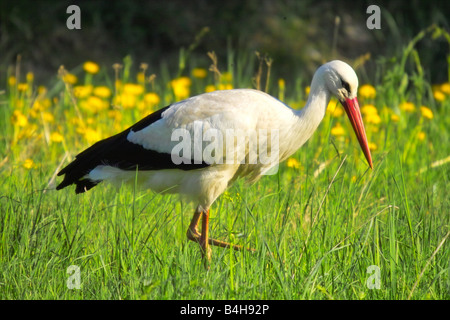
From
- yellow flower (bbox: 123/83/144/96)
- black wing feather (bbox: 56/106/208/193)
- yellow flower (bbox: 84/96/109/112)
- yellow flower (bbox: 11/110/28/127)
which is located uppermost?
yellow flower (bbox: 123/83/144/96)

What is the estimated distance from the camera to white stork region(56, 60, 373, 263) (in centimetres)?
359

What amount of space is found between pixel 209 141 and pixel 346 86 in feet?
2.23

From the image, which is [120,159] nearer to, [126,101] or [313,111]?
[313,111]

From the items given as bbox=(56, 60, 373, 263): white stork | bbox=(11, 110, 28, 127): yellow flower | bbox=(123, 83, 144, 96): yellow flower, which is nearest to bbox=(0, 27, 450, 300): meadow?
bbox=(11, 110, 28, 127): yellow flower

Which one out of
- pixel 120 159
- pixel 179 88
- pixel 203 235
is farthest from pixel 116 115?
pixel 203 235

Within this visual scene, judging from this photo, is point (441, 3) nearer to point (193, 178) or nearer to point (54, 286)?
point (193, 178)

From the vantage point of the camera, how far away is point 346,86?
12.0ft

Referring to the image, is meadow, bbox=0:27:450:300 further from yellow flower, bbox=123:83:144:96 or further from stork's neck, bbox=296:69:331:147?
yellow flower, bbox=123:83:144:96

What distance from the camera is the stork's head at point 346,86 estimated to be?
3.61m

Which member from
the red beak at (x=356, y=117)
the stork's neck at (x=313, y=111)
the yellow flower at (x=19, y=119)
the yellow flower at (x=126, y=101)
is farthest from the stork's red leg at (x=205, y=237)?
the yellow flower at (x=126, y=101)

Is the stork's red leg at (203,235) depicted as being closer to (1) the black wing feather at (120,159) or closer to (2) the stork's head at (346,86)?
(1) the black wing feather at (120,159)

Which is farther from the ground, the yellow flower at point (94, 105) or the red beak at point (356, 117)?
the yellow flower at point (94, 105)

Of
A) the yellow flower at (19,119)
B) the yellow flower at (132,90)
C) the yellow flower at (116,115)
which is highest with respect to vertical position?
the yellow flower at (132,90)

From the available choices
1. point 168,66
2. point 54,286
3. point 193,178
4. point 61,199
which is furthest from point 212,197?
point 168,66
